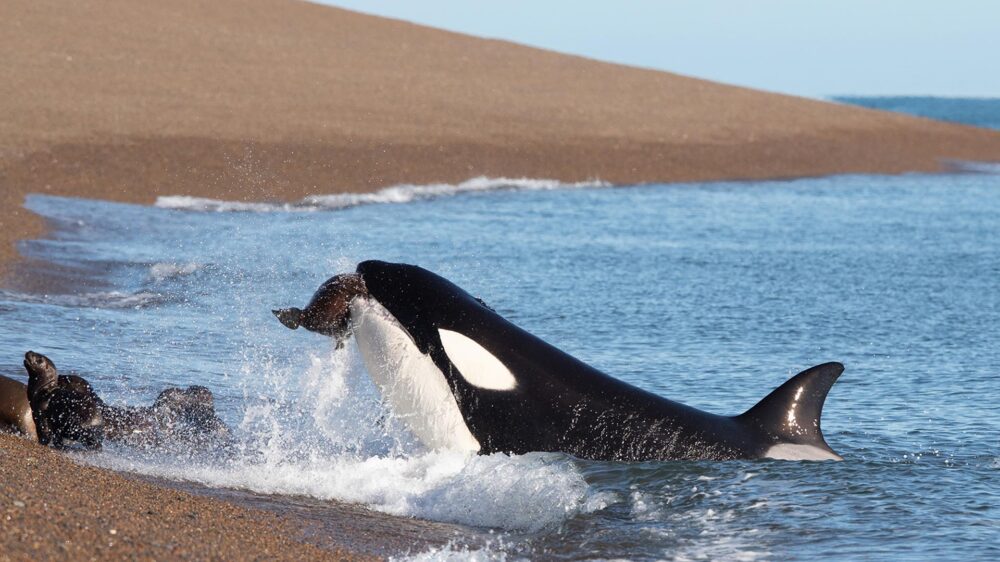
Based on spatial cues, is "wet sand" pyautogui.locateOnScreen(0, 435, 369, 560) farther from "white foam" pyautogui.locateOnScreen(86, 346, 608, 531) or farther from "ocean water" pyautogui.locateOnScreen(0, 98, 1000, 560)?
"white foam" pyautogui.locateOnScreen(86, 346, 608, 531)

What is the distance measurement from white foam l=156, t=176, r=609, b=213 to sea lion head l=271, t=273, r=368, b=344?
14490 millimetres

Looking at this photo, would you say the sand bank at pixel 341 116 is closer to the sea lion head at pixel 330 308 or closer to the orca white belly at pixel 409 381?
the sea lion head at pixel 330 308

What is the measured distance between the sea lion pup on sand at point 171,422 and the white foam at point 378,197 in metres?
13.7

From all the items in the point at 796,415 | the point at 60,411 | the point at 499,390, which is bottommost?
the point at 60,411

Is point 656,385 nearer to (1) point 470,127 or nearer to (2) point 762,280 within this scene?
(2) point 762,280

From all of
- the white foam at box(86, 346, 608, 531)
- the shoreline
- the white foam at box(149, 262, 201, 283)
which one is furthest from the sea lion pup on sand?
the white foam at box(149, 262, 201, 283)

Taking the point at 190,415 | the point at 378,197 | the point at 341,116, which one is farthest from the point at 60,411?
the point at 341,116

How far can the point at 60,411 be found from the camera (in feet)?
25.6

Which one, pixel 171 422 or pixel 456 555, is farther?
pixel 171 422

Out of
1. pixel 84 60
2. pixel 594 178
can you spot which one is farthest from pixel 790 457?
pixel 84 60

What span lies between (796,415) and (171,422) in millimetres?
3625

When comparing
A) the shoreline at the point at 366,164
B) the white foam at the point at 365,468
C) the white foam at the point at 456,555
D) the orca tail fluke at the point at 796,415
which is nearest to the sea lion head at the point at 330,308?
the white foam at the point at 365,468

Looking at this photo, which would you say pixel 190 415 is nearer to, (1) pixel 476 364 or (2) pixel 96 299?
(1) pixel 476 364

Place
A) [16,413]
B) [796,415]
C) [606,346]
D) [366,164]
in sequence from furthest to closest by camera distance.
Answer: [366,164] → [606,346] → [16,413] → [796,415]
